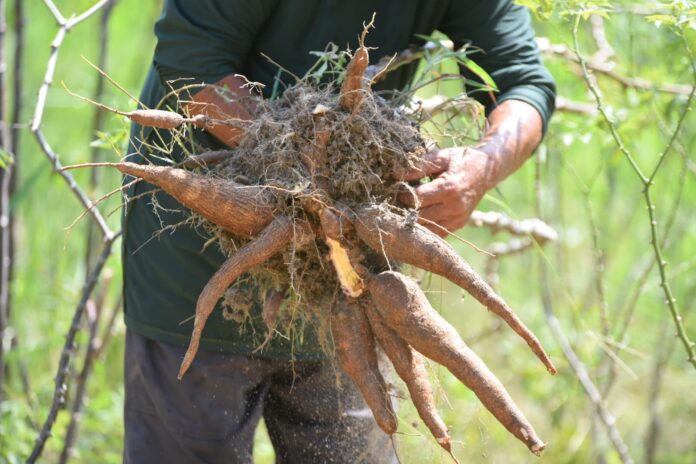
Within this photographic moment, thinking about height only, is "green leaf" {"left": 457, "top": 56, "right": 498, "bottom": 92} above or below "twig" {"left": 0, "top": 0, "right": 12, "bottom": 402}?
above

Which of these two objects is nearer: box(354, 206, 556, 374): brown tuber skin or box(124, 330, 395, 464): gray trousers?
box(354, 206, 556, 374): brown tuber skin

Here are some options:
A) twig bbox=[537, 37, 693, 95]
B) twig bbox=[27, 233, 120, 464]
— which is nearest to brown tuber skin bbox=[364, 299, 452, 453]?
twig bbox=[27, 233, 120, 464]

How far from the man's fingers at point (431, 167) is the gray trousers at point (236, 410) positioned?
1.24ft

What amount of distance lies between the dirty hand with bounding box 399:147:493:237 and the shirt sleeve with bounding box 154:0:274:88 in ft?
1.25

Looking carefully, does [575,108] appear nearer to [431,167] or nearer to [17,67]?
[431,167]

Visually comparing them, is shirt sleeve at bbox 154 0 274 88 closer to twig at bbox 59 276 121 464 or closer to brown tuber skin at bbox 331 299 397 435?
brown tuber skin at bbox 331 299 397 435

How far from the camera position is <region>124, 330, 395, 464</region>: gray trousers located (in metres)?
1.66

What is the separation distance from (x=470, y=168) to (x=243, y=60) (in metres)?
0.46

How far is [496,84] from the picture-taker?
69.0 inches

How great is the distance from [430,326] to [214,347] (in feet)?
1.44

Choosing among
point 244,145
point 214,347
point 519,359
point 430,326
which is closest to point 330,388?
point 214,347

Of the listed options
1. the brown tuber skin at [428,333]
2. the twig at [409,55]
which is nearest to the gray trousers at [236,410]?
the brown tuber skin at [428,333]

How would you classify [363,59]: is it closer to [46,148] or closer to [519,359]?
[46,148]

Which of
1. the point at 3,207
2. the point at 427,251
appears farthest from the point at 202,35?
the point at 3,207
